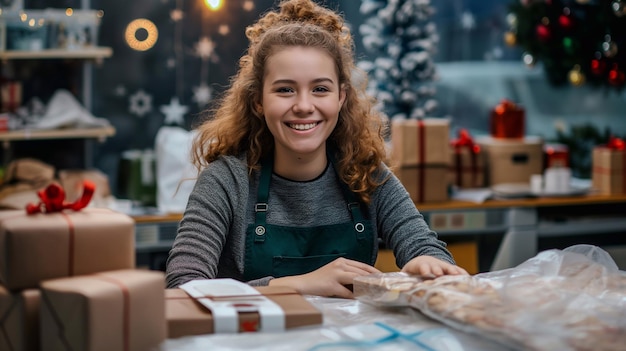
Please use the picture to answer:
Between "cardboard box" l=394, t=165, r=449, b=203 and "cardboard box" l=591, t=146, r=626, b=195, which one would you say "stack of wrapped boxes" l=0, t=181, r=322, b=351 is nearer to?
"cardboard box" l=394, t=165, r=449, b=203

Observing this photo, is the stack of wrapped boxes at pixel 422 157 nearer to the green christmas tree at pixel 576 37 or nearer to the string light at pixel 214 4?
the green christmas tree at pixel 576 37

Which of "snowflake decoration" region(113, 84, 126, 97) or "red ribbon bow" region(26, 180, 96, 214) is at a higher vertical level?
"snowflake decoration" region(113, 84, 126, 97)

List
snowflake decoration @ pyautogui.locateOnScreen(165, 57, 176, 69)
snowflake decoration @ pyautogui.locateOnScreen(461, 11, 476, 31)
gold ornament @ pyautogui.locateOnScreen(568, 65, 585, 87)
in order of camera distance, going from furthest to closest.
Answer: snowflake decoration @ pyautogui.locateOnScreen(461, 11, 476, 31), gold ornament @ pyautogui.locateOnScreen(568, 65, 585, 87), snowflake decoration @ pyautogui.locateOnScreen(165, 57, 176, 69)

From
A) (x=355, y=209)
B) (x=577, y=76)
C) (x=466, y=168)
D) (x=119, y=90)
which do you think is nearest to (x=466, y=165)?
(x=466, y=168)

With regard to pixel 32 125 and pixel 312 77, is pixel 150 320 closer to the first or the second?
pixel 312 77

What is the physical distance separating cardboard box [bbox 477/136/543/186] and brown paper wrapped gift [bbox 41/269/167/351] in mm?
3427

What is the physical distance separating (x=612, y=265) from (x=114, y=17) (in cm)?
335

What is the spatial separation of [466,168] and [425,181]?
1.34ft

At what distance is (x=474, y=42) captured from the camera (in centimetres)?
511

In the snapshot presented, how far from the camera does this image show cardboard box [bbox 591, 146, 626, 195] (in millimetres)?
4312

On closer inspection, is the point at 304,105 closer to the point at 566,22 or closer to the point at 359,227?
the point at 359,227

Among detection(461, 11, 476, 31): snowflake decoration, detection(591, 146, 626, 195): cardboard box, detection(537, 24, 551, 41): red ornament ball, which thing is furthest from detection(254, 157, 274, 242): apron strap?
detection(461, 11, 476, 31): snowflake decoration

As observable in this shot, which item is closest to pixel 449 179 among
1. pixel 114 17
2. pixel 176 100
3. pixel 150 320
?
pixel 176 100

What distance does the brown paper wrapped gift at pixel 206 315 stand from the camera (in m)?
1.29
